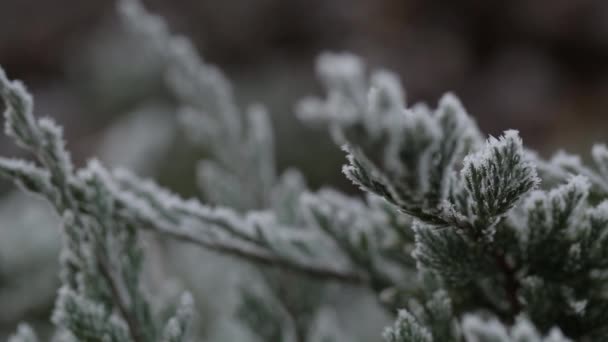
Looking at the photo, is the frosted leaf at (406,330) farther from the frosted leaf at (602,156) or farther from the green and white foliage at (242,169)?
the green and white foliage at (242,169)

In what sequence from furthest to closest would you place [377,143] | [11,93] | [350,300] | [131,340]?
[350,300], [131,340], [11,93], [377,143]

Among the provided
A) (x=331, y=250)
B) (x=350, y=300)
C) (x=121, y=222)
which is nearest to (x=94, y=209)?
(x=121, y=222)

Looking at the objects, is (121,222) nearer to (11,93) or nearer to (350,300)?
(11,93)

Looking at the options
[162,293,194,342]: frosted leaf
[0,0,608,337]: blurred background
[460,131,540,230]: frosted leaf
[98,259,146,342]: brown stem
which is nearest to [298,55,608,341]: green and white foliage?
[460,131,540,230]: frosted leaf

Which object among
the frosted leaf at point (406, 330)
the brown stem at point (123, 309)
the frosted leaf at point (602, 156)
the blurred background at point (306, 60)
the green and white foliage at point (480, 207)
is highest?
the blurred background at point (306, 60)

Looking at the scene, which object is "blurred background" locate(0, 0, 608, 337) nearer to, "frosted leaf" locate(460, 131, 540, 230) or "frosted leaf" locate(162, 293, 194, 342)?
"frosted leaf" locate(162, 293, 194, 342)

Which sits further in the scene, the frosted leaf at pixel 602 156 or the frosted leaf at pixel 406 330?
the frosted leaf at pixel 602 156

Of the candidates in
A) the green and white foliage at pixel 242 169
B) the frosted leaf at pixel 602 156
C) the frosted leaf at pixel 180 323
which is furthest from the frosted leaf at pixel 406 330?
the green and white foliage at pixel 242 169

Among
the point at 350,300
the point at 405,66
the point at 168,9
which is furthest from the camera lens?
the point at 168,9
